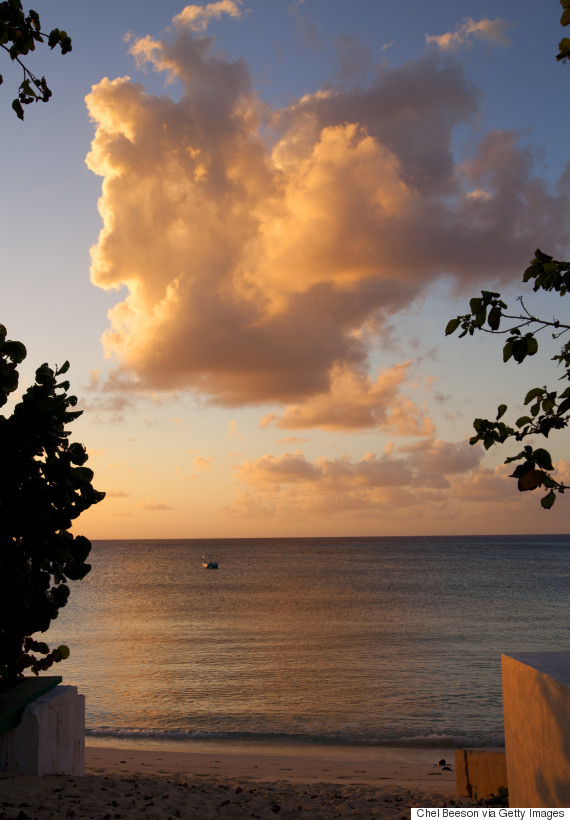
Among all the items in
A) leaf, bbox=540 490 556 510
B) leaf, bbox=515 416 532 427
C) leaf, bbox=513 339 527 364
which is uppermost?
leaf, bbox=513 339 527 364

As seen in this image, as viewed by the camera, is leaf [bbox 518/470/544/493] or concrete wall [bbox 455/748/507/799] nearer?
leaf [bbox 518/470/544/493]

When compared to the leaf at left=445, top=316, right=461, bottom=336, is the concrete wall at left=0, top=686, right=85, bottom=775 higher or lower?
lower

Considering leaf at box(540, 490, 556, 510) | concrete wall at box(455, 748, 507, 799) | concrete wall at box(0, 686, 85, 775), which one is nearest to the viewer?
leaf at box(540, 490, 556, 510)

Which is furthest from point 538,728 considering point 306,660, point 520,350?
point 306,660

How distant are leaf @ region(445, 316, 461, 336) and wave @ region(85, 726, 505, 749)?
15.1m

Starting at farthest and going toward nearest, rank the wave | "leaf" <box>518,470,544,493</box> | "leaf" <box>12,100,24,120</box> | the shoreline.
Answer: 1. the wave
2. the shoreline
3. "leaf" <box>12,100,24,120</box>
4. "leaf" <box>518,470,544,493</box>

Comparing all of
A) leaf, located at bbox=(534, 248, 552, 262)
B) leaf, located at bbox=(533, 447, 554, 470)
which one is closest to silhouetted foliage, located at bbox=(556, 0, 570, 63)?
leaf, located at bbox=(534, 248, 552, 262)

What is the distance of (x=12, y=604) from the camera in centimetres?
530

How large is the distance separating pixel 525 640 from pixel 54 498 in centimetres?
3253

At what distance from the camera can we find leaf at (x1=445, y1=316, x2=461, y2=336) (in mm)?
2635

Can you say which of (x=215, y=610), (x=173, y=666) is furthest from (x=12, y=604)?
(x=215, y=610)

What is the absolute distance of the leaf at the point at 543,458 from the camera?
2408 mm

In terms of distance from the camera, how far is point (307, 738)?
1619 cm

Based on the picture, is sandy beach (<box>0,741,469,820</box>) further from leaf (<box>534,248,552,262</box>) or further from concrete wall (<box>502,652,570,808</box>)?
leaf (<box>534,248,552,262</box>)
